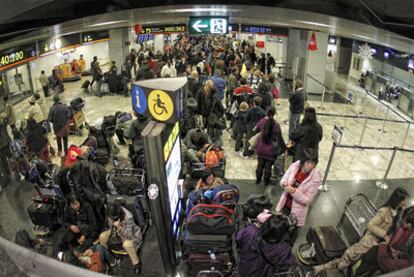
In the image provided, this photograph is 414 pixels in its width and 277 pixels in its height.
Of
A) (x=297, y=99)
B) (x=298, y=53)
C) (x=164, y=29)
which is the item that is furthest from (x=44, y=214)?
(x=298, y=53)

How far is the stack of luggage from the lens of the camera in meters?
4.01

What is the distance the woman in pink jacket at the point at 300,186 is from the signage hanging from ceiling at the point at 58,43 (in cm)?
1099

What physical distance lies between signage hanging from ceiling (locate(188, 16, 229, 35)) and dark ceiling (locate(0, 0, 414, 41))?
1324 mm

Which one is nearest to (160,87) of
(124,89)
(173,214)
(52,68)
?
(173,214)

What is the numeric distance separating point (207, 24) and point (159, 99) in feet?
27.6

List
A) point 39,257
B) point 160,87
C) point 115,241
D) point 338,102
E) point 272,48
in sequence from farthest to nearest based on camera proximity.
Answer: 1. point 272,48
2. point 338,102
3. point 115,241
4. point 160,87
5. point 39,257

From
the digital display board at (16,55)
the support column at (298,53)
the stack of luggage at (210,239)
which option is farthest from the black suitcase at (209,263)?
the support column at (298,53)

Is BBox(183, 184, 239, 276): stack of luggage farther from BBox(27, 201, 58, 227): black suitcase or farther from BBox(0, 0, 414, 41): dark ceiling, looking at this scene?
BBox(0, 0, 414, 41): dark ceiling

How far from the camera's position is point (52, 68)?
17766 millimetres

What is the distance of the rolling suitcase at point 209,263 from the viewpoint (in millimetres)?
4145

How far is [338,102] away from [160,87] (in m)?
12.4

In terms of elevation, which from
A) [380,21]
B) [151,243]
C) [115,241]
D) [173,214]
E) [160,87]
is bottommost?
[151,243]

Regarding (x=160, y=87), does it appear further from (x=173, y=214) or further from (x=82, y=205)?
(x=82, y=205)

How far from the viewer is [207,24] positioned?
11.3 metres
